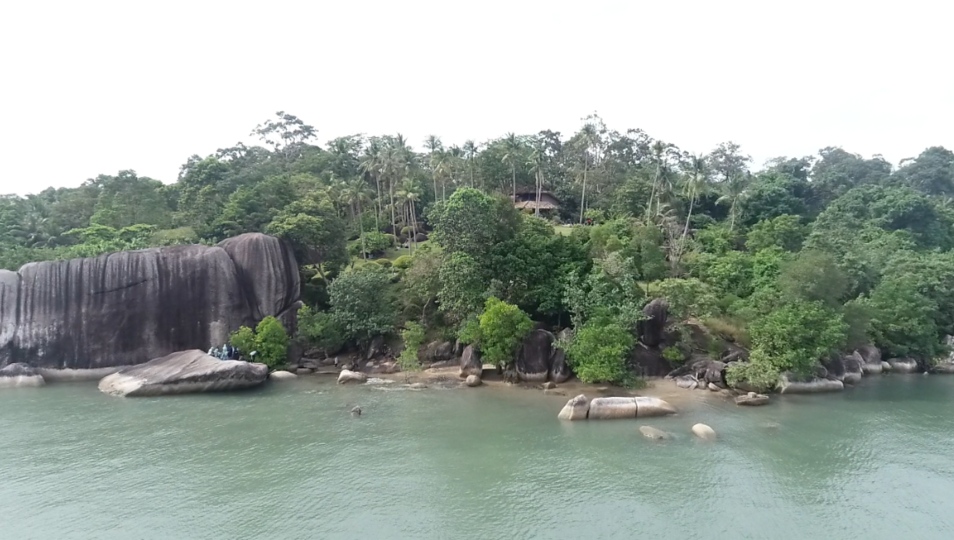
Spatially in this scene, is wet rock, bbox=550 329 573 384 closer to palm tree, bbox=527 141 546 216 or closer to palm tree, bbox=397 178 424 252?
palm tree, bbox=527 141 546 216

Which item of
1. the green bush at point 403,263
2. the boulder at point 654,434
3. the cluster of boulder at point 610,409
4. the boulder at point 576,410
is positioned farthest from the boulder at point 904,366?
the green bush at point 403,263

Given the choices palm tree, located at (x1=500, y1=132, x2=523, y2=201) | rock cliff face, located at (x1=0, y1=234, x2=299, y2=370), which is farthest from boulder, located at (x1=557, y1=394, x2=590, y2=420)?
palm tree, located at (x1=500, y1=132, x2=523, y2=201)

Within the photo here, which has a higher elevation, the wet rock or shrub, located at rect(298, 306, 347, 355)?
shrub, located at rect(298, 306, 347, 355)

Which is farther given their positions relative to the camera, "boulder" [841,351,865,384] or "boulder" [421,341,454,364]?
"boulder" [421,341,454,364]

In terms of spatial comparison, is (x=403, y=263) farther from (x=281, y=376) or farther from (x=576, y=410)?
(x=576, y=410)

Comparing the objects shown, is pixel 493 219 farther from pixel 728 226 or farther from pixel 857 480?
pixel 728 226

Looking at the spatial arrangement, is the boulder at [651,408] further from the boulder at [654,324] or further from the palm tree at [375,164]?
the palm tree at [375,164]

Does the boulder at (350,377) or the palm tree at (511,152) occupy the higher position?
the palm tree at (511,152)
